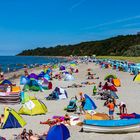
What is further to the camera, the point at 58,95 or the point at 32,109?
the point at 58,95

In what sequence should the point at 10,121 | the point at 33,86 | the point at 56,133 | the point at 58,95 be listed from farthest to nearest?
the point at 33,86, the point at 58,95, the point at 10,121, the point at 56,133

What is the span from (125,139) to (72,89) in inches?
764

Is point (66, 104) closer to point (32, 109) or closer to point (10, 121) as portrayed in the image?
point (32, 109)

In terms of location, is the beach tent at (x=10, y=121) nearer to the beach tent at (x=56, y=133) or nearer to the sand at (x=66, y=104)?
the sand at (x=66, y=104)

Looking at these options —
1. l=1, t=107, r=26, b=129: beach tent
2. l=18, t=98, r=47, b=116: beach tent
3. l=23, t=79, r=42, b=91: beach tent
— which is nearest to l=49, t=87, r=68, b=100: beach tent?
l=23, t=79, r=42, b=91: beach tent

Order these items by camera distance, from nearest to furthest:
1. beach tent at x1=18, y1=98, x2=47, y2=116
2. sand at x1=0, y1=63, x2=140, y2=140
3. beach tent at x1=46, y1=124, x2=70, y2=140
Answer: beach tent at x1=46, y1=124, x2=70, y2=140, sand at x1=0, y1=63, x2=140, y2=140, beach tent at x1=18, y1=98, x2=47, y2=116

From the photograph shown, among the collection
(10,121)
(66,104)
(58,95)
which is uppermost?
(58,95)

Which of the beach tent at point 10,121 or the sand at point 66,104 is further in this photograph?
the beach tent at point 10,121

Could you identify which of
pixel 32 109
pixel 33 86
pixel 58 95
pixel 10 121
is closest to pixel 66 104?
pixel 58 95

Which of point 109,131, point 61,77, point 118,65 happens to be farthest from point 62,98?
point 118,65

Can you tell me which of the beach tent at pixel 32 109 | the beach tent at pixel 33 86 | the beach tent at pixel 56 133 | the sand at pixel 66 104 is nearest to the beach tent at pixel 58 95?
the sand at pixel 66 104

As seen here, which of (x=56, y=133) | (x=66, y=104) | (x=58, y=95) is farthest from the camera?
(x=58, y=95)

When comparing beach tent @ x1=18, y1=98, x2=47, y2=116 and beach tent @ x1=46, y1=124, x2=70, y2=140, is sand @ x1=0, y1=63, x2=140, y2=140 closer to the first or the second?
beach tent @ x1=18, y1=98, x2=47, y2=116

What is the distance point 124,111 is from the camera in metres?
22.1
